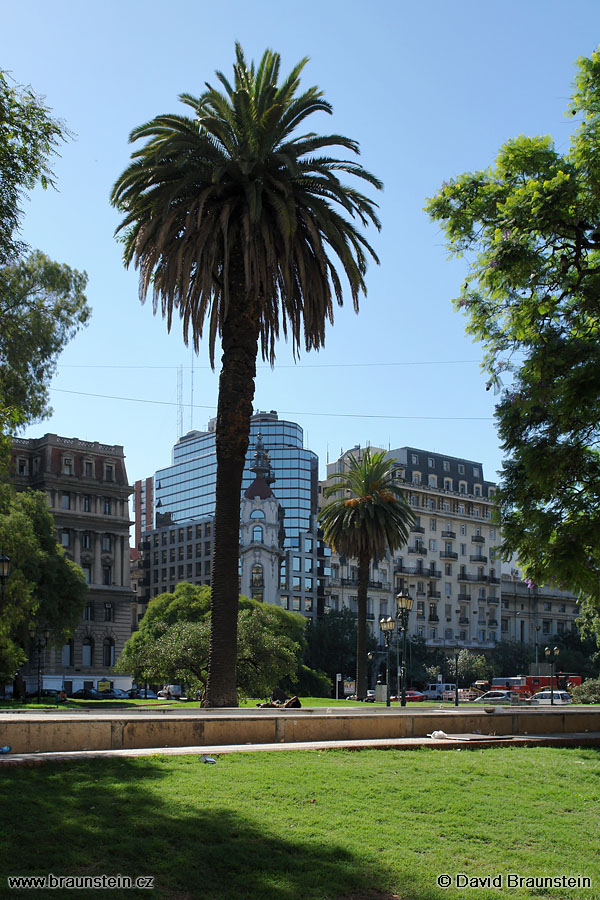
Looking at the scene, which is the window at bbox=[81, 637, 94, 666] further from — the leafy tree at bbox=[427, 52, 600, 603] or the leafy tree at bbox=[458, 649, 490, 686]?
the leafy tree at bbox=[427, 52, 600, 603]

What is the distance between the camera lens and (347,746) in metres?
15.1

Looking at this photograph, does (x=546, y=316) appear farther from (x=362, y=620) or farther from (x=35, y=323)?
(x=362, y=620)

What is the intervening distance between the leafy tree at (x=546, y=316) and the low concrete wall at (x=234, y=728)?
12.3 ft

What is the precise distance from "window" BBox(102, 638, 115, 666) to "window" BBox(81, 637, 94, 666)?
1.24 m

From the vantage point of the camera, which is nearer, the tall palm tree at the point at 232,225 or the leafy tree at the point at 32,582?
the tall palm tree at the point at 232,225

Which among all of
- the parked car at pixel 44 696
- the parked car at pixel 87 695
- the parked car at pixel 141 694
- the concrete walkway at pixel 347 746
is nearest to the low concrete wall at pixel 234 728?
the concrete walkway at pixel 347 746

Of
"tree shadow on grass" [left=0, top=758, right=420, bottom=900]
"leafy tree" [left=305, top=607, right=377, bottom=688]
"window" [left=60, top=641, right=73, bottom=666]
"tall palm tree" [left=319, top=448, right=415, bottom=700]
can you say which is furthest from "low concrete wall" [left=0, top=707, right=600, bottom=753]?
"leafy tree" [left=305, top=607, right=377, bottom=688]

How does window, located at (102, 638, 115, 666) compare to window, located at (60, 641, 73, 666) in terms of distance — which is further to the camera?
window, located at (102, 638, 115, 666)

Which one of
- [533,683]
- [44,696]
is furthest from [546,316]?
[533,683]

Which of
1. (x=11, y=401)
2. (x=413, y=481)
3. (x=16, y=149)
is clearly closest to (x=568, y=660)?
(x=413, y=481)

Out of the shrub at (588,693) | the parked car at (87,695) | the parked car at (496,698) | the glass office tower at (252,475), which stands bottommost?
the parked car at (87,695)

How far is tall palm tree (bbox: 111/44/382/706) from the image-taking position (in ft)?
72.0

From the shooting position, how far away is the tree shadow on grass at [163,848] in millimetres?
8023

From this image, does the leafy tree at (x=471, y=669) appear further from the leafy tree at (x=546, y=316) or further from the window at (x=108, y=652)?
the leafy tree at (x=546, y=316)
